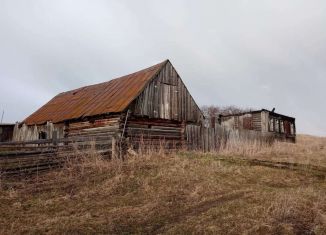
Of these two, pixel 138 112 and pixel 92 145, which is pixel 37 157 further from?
pixel 138 112

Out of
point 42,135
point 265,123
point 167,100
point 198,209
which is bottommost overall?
point 198,209

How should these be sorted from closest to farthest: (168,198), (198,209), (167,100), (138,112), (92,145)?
(198,209) → (168,198) → (92,145) → (138,112) → (167,100)

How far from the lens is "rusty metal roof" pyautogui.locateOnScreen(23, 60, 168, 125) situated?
1819cm

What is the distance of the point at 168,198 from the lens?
828 cm

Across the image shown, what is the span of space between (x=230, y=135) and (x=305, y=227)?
16.7 metres

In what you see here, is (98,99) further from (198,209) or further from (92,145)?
(198,209)

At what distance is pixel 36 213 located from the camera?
7.39 metres

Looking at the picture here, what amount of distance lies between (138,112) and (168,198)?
9859 mm

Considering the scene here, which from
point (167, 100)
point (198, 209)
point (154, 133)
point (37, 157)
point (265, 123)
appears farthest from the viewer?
point (265, 123)

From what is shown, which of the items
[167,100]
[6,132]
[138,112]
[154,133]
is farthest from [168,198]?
[6,132]

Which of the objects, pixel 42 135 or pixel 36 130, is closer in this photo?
pixel 42 135

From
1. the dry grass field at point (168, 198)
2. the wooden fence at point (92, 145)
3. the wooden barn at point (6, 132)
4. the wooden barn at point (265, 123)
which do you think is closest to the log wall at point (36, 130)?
the wooden fence at point (92, 145)

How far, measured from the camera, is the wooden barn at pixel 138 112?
57.8 ft

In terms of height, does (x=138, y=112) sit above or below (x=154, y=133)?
above
